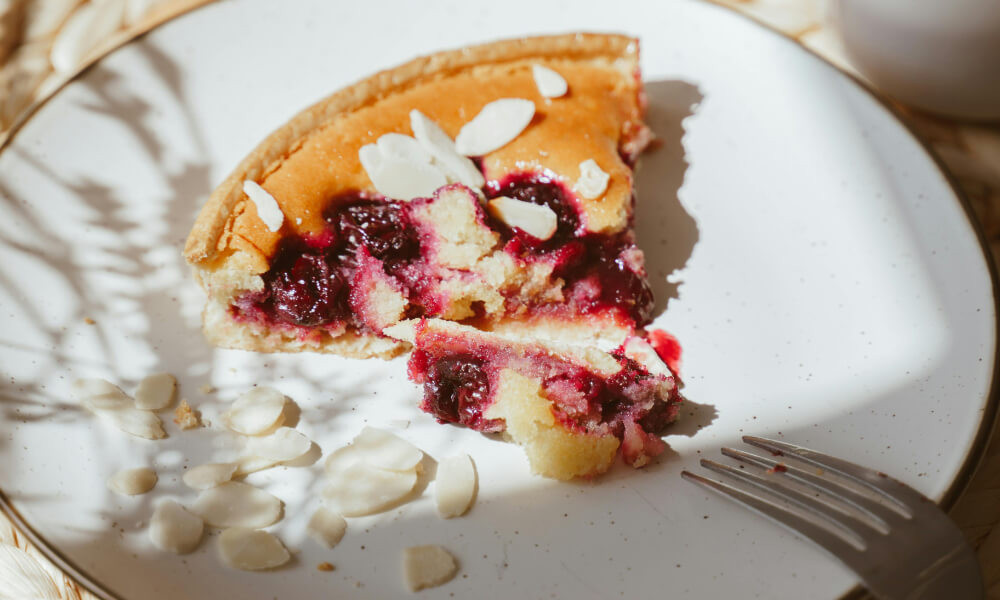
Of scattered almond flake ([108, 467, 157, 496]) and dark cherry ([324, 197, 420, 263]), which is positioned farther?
dark cherry ([324, 197, 420, 263])

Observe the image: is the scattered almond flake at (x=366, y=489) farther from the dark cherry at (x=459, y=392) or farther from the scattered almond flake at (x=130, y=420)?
the scattered almond flake at (x=130, y=420)

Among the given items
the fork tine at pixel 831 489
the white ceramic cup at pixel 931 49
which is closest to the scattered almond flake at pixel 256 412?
the fork tine at pixel 831 489

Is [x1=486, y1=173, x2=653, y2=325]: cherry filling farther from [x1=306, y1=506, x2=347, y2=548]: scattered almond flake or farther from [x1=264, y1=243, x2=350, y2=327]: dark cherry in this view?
[x1=306, y1=506, x2=347, y2=548]: scattered almond flake

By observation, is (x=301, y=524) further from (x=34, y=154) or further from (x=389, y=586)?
(x=34, y=154)

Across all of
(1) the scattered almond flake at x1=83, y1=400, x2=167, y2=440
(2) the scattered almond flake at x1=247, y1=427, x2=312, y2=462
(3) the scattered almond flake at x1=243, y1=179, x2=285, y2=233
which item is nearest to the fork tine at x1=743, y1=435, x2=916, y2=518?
(2) the scattered almond flake at x1=247, y1=427, x2=312, y2=462

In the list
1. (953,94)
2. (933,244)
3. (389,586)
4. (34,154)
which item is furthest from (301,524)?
(953,94)
